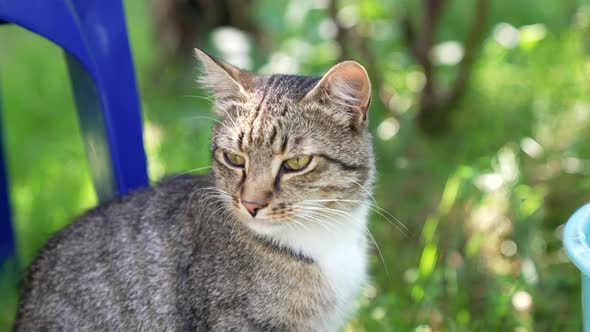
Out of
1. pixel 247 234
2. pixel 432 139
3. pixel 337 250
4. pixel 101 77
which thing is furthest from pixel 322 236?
pixel 432 139

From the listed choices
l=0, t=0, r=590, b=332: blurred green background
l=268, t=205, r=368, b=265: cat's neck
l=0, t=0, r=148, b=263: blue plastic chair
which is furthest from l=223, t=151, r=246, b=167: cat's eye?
l=0, t=0, r=590, b=332: blurred green background

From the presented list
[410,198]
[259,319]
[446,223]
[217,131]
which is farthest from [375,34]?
[259,319]

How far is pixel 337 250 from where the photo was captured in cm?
253

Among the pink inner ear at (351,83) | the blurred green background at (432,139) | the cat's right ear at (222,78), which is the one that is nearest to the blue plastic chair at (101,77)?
the blurred green background at (432,139)

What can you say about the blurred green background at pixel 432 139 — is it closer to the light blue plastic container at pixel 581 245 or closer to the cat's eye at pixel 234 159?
the light blue plastic container at pixel 581 245

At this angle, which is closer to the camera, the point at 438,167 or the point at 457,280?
the point at 457,280

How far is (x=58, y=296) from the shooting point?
2.65 m

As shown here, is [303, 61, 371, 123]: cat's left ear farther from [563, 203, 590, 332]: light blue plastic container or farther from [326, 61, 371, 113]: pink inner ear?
[563, 203, 590, 332]: light blue plastic container

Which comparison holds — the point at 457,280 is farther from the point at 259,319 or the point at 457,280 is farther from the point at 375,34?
the point at 375,34

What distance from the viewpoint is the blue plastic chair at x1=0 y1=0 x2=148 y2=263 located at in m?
2.66

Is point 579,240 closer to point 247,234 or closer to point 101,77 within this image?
point 247,234

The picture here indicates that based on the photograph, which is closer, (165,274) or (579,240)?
(579,240)

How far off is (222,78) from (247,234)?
20.2 inches

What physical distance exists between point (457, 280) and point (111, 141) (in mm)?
1531
